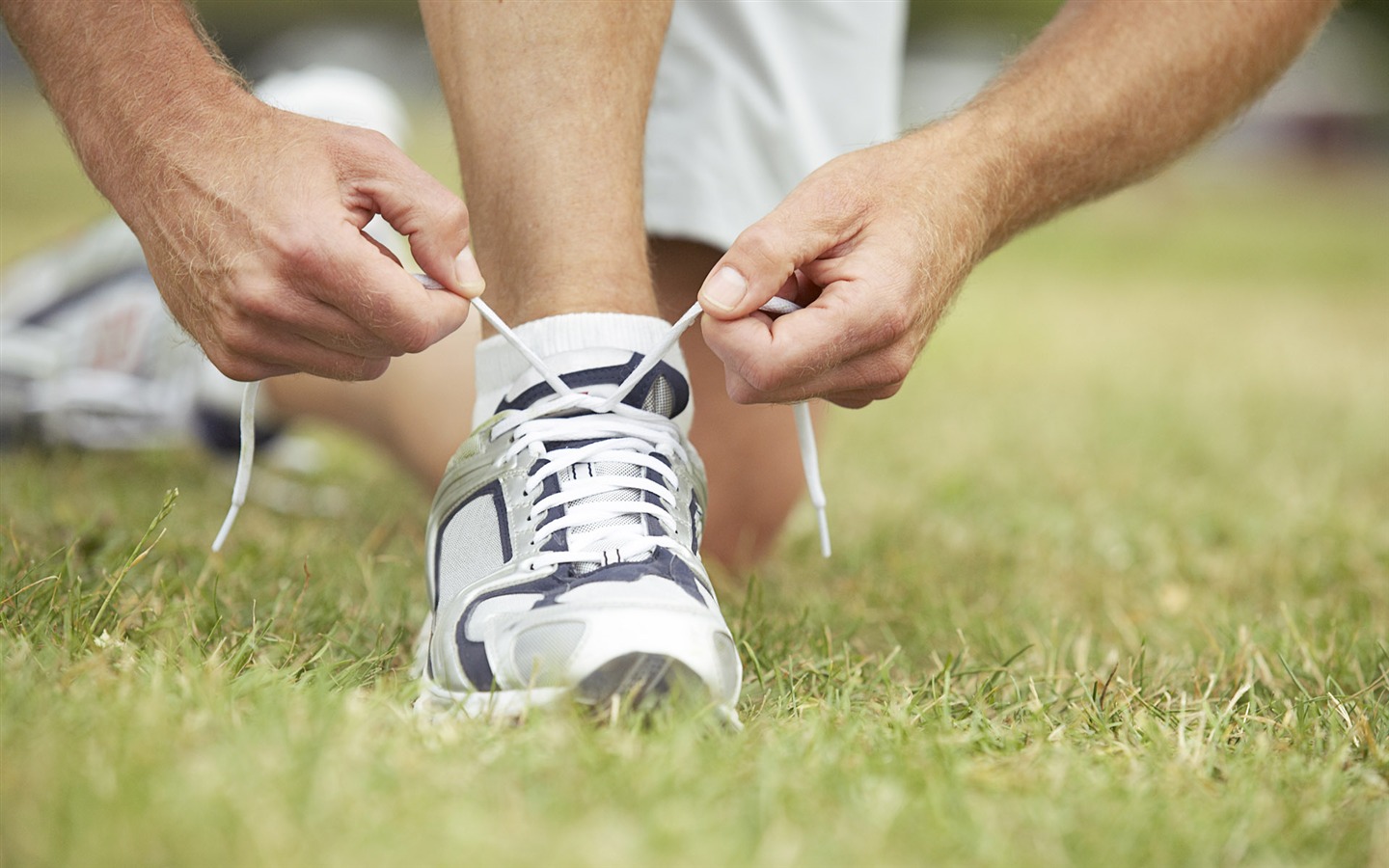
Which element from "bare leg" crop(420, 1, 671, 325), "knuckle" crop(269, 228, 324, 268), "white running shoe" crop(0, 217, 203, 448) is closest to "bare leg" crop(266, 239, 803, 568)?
"white running shoe" crop(0, 217, 203, 448)

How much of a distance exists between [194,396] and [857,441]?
4.91 feet

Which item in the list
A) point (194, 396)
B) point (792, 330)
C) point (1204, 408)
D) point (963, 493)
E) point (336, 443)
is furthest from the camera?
point (1204, 408)

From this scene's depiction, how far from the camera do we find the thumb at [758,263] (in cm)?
110

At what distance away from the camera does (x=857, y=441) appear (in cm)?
Result: 305

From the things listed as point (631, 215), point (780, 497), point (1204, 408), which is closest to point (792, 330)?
point (631, 215)

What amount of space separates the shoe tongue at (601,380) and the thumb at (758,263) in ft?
0.50

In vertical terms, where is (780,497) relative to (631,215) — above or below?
below

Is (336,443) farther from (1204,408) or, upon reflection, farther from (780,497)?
(1204,408)

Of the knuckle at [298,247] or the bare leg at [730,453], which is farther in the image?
the bare leg at [730,453]

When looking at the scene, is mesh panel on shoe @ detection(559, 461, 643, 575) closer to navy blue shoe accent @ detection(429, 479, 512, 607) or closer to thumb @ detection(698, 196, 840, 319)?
navy blue shoe accent @ detection(429, 479, 512, 607)

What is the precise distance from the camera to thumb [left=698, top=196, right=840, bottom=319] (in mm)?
1098

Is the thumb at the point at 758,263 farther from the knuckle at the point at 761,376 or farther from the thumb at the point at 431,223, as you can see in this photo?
the thumb at the point at 431,223

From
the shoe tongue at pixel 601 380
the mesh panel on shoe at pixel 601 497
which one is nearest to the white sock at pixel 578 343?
the shoe tongue at pixel 601 380

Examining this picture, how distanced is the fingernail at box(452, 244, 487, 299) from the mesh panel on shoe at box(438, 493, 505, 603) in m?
0.21
